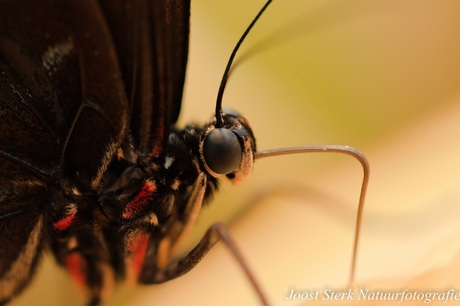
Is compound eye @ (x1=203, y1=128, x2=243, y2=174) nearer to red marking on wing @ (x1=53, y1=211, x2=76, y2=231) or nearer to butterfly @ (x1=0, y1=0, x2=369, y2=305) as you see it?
butterfly @ (x1=0, y1=0, x2=369, y2=305)

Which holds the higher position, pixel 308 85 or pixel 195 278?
pixel 308 85

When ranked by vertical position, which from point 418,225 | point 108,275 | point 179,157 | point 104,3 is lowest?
point 418,225

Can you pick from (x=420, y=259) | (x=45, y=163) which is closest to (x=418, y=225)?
(x=420, y=259)

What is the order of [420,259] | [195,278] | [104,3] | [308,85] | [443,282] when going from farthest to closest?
[195,278] → [308,85] → [420,259] → [443,282] → [104,3]

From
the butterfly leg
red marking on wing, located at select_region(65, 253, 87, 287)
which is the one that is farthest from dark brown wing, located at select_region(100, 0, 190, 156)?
red marking on wing, located at select_region(65, 253, 87, 287)

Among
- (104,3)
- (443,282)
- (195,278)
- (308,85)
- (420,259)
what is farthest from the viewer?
(195,278)

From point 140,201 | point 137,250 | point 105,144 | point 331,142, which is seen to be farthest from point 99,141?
point 331,142

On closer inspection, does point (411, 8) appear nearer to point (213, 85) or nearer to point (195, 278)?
point (213, 85)

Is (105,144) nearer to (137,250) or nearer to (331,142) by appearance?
(137,250)

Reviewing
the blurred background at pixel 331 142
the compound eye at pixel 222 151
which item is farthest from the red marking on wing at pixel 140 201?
the blurred background at pixel 331 142
